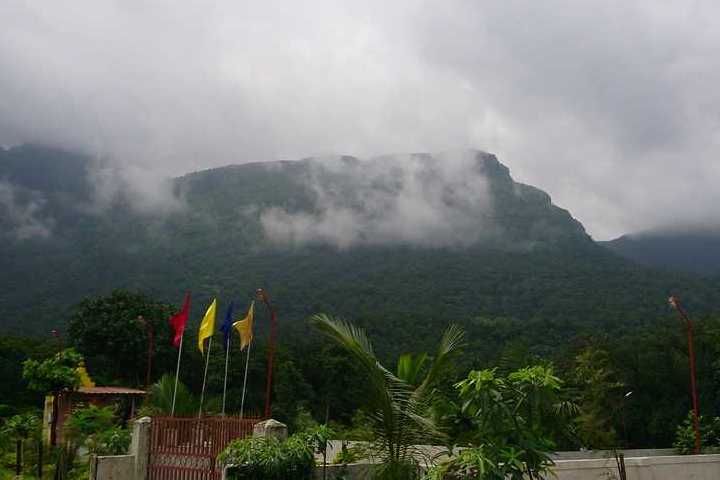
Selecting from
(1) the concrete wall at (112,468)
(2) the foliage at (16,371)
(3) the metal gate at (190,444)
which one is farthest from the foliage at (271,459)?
(2) the foliage at (16,371)

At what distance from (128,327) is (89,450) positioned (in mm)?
26267

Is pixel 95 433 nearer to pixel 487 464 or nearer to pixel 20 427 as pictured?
pixel 20 427

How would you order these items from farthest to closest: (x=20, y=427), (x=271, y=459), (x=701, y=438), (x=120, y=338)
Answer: (x=120, y=338), (x=701, y=438), (x=20, y=427), (x=271, y=459)

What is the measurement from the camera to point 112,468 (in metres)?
13.0

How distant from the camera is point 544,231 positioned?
108 metres

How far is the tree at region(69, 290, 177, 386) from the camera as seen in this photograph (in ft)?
137

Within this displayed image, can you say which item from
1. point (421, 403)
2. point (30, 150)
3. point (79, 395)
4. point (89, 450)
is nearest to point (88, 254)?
point (30, 150)

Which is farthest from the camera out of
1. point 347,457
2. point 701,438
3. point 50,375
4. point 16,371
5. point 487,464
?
point 16,371

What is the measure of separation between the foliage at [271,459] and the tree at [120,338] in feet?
106

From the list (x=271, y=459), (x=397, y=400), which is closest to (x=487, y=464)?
(x=397, y=400)

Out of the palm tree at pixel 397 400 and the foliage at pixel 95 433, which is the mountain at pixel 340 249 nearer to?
the foliage at pixel 95 433

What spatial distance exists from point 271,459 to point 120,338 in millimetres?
34247

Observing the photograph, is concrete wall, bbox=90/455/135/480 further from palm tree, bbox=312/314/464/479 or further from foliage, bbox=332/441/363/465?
palm tree, bbox=312/314/464/479

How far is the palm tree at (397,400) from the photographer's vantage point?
930 centimetres
